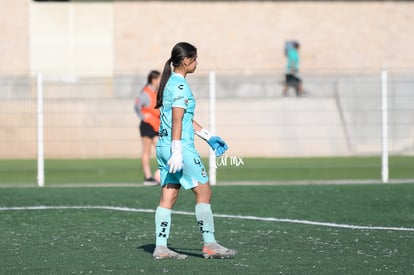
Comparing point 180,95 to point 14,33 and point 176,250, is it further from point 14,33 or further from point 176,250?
point 14,33

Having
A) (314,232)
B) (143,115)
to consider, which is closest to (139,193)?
(143,115)

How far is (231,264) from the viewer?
377 inches

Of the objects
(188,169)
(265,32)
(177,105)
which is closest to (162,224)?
(188,169)

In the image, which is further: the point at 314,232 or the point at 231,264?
the point at 314,232

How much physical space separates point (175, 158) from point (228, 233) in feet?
7.97

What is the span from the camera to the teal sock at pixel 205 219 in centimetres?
996

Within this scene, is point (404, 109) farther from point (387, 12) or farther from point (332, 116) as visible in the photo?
point (387, 12)

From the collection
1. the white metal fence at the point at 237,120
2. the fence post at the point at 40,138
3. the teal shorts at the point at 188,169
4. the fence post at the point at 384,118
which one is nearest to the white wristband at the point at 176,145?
the teal shorts at the point at 188,169

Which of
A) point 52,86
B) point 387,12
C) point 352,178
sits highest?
point 387,12

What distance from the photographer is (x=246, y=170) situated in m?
22.6

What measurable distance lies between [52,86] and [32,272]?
15.6 m

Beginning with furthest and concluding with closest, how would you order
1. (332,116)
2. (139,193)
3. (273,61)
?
(273,61) < (332,116) < (139,193)

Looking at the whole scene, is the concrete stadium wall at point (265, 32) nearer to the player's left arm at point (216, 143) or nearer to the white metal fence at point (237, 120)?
the white metal fence at point (237, 120)

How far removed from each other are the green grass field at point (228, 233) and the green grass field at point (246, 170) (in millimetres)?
3261
